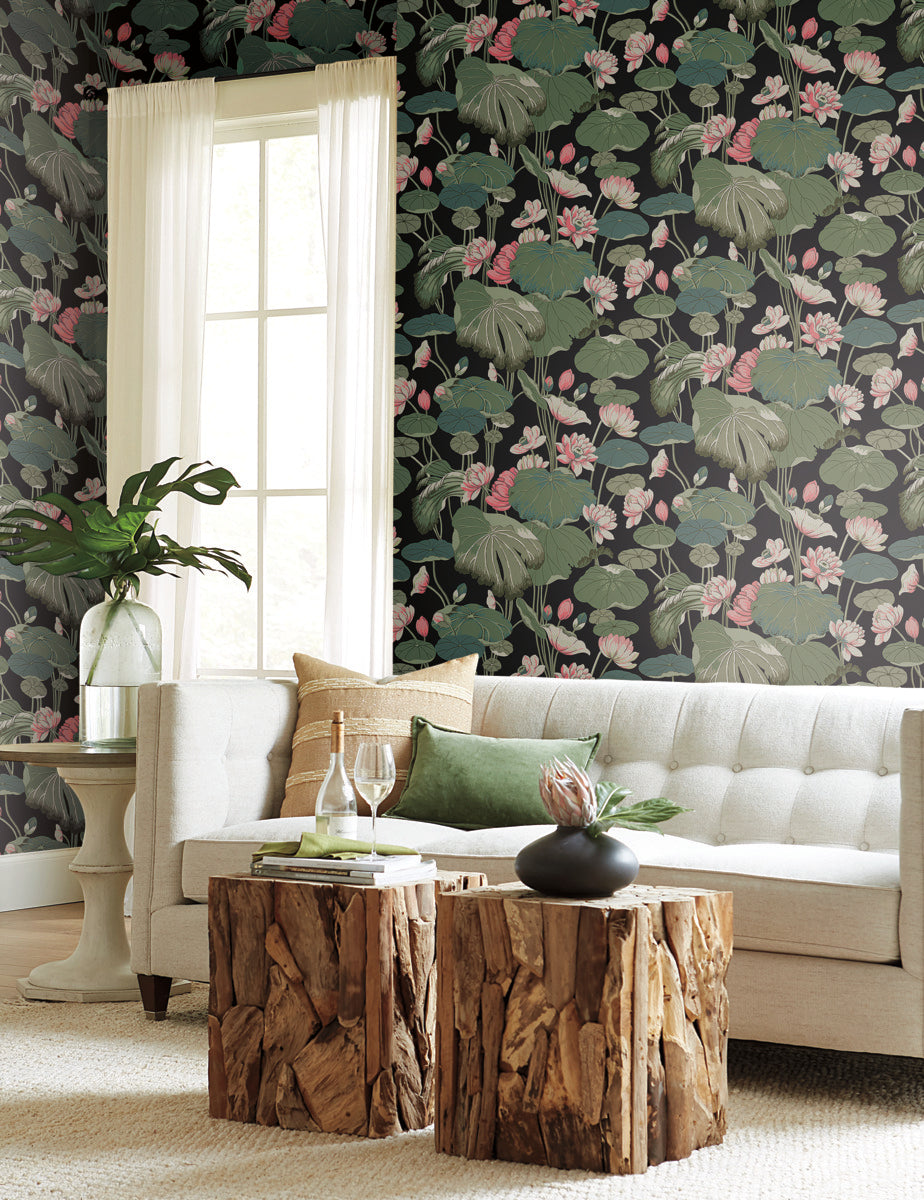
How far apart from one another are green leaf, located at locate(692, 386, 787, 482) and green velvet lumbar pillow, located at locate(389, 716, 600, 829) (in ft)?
3.65

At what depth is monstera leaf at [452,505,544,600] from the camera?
4266 mm

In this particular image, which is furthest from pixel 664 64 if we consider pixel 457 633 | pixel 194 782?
pixel 194 782

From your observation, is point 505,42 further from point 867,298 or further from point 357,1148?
point 357,1148

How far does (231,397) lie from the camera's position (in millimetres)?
4848

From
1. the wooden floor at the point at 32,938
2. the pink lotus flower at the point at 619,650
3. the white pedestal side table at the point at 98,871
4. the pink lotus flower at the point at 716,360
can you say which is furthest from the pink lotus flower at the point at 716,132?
the wooden floor at the point at 32,938

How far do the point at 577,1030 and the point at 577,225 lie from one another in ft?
9.26

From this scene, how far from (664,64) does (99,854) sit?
278 cm

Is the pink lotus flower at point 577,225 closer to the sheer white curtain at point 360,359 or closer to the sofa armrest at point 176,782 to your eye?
the sheer white curtain at point 360,359

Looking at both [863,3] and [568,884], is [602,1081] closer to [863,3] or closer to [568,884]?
[568,884]

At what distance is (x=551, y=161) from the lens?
14.0 ft

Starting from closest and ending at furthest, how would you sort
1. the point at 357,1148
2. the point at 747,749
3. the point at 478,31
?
1. the point at 357,1148
2. the point at 747,749
3. the point at 478,31

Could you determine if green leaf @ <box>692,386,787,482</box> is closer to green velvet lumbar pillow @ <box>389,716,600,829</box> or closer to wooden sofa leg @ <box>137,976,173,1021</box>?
green velvet lumbar pillow @ <box>389,716,600,829</box>

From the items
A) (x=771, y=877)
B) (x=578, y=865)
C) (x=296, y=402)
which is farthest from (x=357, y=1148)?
(x=296, y=402)

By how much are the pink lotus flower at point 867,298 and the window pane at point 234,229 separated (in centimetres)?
203
